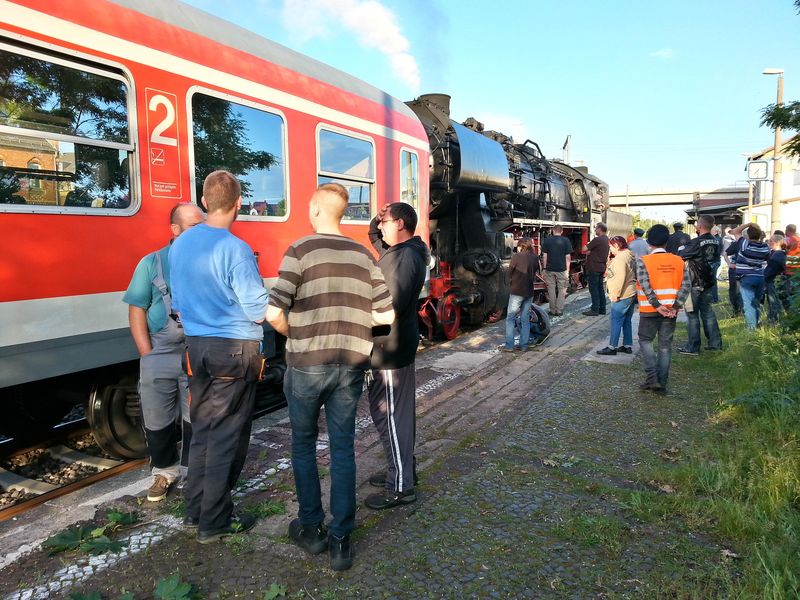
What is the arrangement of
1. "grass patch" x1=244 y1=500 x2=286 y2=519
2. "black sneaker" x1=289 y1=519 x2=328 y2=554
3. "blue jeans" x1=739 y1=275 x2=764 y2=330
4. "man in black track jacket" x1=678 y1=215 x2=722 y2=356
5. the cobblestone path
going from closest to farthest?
the cobblestone path → "black sneaker" x1=289 y1=519 x2=328 y2=554 → "grass patch" x1=244 y1=500 x2=286 y2=519 → "man in black track jacket" x1=678 y1=215 x2=722 y2=356 → "blue jeans" x1=739 y1=275 x2=764 y2=330

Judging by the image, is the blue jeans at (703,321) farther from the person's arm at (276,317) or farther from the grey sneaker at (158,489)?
the grey sneaker at (158,489)

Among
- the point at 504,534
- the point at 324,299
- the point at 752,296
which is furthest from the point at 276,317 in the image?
the point at 752,296

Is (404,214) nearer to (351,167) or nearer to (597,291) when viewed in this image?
(351,167)

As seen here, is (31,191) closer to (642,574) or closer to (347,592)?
(347,592)

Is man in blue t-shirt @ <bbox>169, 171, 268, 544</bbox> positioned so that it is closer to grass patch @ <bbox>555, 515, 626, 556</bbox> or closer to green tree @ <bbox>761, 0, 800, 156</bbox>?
grass patch @ <bbox>555, 515, 626, 556</bbox>

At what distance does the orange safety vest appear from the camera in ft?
18.5

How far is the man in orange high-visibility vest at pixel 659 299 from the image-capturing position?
5648 mm

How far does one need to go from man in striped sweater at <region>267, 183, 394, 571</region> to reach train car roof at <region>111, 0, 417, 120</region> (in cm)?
224

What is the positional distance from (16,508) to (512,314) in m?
6.13

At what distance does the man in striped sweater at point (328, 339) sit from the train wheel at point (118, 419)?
6.09 feet

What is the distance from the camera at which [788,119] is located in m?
4.66

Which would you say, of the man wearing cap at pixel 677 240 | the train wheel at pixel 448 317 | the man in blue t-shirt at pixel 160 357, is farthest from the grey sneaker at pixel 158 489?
the man wearing cap at pixel 677 240

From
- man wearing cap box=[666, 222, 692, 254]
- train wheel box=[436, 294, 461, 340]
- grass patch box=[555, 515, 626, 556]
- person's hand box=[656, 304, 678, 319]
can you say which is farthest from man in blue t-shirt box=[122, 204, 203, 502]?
man wearing cap box=[666, 222, 692, 254]

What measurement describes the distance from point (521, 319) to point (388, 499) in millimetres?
5046
